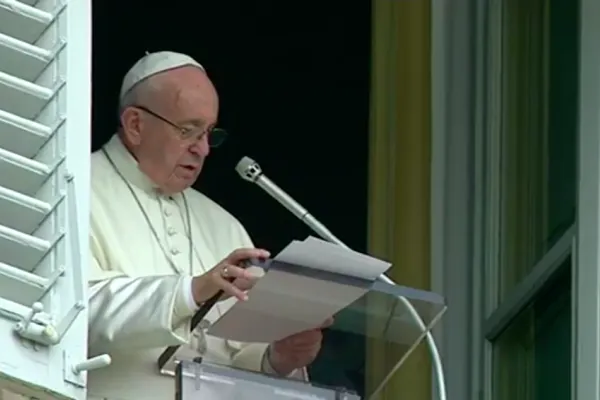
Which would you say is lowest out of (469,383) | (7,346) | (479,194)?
(469,383)

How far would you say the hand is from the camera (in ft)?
13.3

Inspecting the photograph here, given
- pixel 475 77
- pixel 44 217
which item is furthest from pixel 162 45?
pixel 44 217

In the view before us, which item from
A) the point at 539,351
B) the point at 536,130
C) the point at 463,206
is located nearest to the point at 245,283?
the point at 539,351

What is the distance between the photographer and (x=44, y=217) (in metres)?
3.53

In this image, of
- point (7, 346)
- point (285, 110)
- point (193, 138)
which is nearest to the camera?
point (7, 346)

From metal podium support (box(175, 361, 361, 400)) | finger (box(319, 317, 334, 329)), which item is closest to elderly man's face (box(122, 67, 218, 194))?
finger (box(319, 317, 334, 329))

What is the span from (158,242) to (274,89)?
1568 mm

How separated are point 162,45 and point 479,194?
1183mm

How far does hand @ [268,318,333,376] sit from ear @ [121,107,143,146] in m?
0.48

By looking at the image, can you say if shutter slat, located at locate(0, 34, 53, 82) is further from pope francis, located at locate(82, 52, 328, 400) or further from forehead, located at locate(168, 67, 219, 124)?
forehead, located at locate(168, 67, 219, 124)

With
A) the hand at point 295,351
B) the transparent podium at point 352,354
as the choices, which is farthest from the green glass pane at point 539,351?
the hand at point 295,351

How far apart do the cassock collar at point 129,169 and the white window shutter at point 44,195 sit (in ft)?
2.24

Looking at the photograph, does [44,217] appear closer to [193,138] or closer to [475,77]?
[193,138]

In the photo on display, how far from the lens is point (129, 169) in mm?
4328
